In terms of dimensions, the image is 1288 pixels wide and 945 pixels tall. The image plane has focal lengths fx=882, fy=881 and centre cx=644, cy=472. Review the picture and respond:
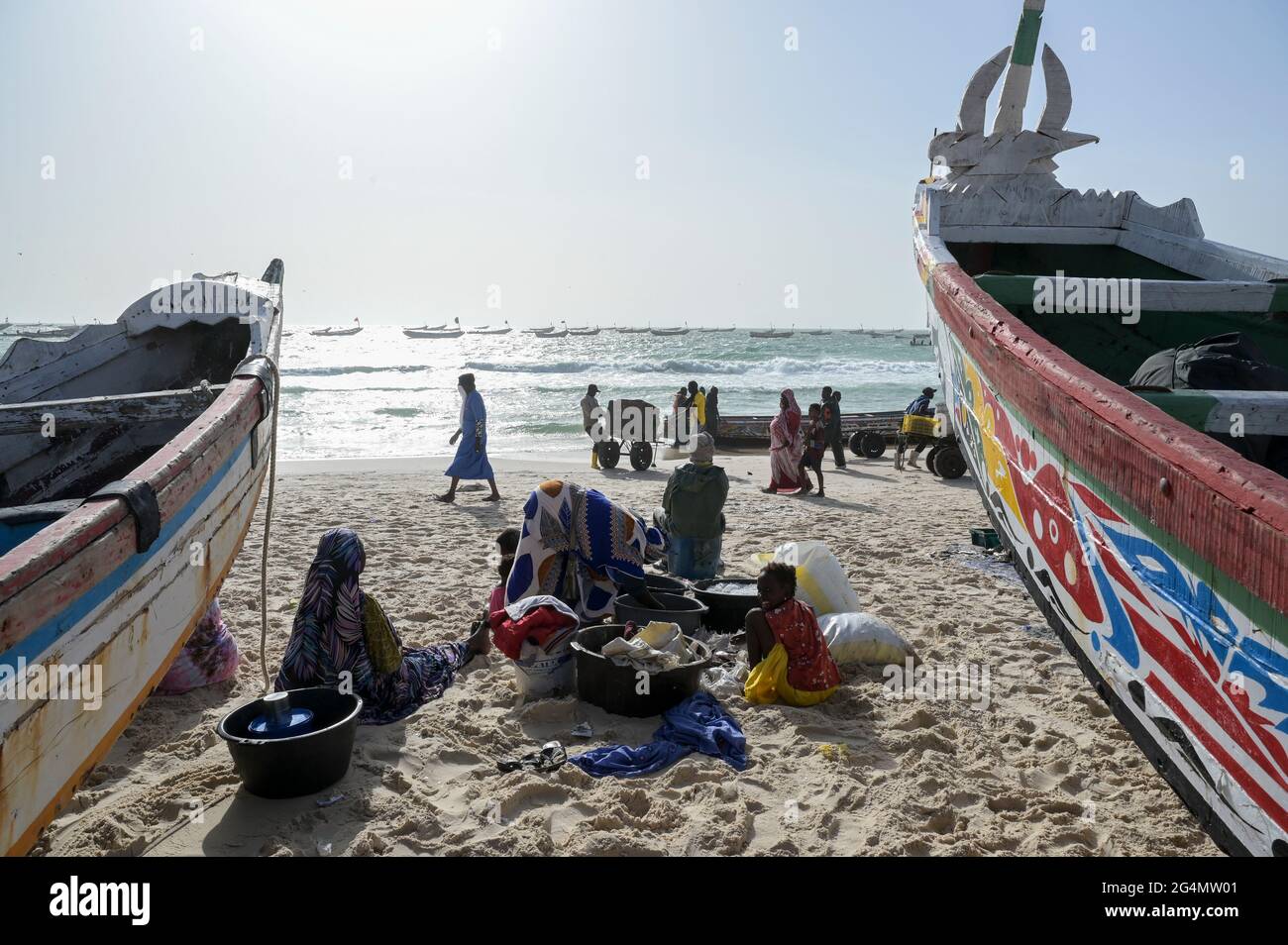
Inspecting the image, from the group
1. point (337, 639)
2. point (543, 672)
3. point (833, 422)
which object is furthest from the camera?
point (833, 422)

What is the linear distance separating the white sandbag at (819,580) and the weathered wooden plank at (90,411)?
3.25 meters

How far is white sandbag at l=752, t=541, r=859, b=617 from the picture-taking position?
5.17m

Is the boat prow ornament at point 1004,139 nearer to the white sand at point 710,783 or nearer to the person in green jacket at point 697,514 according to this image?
the person in green jacket at point 697,514

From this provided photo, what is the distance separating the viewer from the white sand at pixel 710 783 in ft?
9.87

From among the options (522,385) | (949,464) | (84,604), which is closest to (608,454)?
(949,464)

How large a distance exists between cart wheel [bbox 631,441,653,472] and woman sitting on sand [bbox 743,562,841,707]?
9.49 meters

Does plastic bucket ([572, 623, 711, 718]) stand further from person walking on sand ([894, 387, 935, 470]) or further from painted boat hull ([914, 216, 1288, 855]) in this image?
person walking on sand ([894, 387, 935, 470])

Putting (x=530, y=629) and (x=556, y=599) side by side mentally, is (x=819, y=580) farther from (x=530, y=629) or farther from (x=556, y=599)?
(x=530, y=629)

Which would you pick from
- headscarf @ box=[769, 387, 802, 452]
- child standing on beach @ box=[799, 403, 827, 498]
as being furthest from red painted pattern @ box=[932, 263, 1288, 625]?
child standing on beach @ box=[799, 403, 827, 498]

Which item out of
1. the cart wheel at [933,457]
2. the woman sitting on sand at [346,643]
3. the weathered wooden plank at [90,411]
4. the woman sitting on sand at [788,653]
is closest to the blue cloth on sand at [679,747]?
the woman sitting on sand at [788,653]

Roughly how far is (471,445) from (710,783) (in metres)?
6.98

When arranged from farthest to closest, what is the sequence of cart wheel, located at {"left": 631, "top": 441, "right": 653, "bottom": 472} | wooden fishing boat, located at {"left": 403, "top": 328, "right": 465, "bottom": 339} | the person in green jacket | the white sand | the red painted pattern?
wooden fishing boat, located at {"left": 403, "top": 328, "right": 465, "bottom": 339} < cart wheel, located at {"left": 631, "top": 441, "right": 653, "bottom": 472} < the person in green jacket < the white sand < the red painted pattern

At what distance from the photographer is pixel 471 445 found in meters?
9.88
